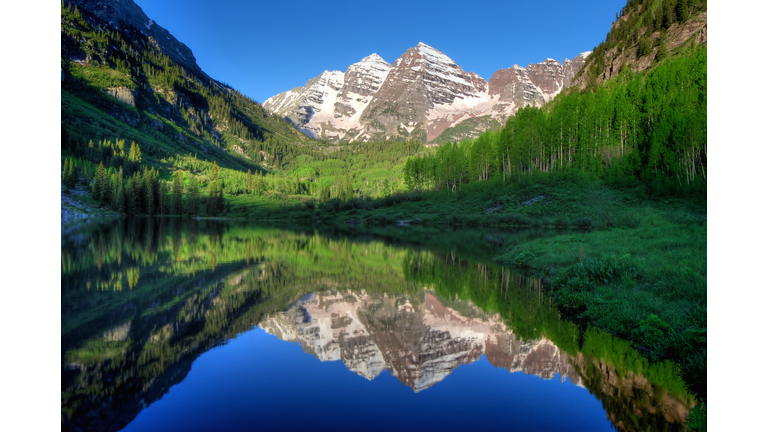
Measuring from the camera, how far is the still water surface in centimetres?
786

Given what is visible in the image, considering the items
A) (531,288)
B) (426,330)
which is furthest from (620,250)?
(426,330)

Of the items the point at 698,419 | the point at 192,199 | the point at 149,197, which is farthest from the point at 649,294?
the point at 192,199

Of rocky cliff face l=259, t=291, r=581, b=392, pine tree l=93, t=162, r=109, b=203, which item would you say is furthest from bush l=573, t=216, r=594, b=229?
pine tree l=93, t=162, r=109, b=203

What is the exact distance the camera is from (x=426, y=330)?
45.2 ft

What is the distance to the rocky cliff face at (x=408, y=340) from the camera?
1046cm

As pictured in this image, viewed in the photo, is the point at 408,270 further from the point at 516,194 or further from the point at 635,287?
the point at 516,194

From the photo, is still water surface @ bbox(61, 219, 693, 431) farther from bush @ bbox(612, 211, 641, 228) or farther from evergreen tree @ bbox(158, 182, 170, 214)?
evergreen tree @ bbox(158, 182, 170, 214)

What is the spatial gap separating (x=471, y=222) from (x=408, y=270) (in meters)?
53.0

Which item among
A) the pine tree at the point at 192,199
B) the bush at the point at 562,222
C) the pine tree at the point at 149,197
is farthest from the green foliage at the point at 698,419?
the pine tree at the point at 192,199

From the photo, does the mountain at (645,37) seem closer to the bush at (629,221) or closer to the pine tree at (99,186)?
the bush at (629,221)

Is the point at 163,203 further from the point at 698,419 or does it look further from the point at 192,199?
the point at 698,419

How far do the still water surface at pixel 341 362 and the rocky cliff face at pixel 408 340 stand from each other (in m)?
Result: 0.07

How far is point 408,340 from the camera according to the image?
12.7 metres

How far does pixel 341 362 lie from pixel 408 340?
285 cm
